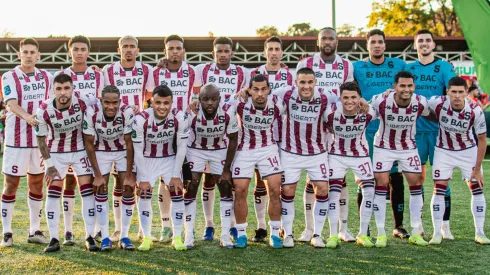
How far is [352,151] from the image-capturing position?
252 inches

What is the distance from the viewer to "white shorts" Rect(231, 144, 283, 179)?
6.29m

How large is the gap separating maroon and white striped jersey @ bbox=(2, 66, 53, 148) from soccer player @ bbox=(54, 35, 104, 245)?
0.38m

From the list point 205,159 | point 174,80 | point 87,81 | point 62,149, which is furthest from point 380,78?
point 62,149

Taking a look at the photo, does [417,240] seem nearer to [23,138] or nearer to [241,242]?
[241,242]

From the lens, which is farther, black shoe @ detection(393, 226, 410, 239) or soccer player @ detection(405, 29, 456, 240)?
soccer player @ detection(405, 29, 456, 240)

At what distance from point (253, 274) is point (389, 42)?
21191 mm

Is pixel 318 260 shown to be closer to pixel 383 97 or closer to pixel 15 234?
pixel 383 97

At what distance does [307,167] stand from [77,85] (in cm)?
246

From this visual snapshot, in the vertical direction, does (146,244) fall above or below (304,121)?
below

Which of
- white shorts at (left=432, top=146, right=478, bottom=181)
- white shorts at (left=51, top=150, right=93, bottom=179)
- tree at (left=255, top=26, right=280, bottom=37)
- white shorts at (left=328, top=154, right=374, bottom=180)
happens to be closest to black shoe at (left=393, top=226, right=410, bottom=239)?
white shorts at (left=432, top=146, right=478, bottom=181)

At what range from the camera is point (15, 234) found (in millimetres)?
6910

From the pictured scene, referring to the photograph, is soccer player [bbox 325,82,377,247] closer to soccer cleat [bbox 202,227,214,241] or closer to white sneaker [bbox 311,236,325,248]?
white sneaker [bbox 311,236,325,248]

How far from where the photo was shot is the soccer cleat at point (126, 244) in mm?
6121

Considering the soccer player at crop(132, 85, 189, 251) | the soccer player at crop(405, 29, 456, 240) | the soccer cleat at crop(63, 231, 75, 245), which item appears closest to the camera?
the soccer player at crop(132, 85, 189, 251)
